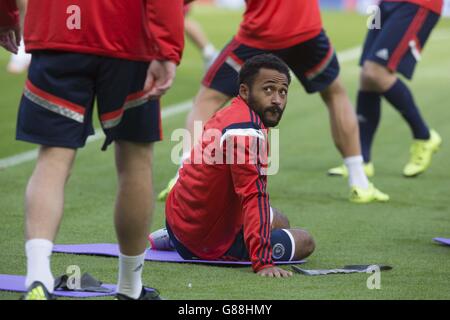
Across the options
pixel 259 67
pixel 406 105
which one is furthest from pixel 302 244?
pixel 406 105

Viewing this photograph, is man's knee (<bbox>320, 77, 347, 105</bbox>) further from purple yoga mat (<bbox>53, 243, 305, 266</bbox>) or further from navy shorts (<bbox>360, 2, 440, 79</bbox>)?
purple yoga mat (<bbox>53, 243, 305, 266</bbox>)

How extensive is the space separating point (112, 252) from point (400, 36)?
13.4ft

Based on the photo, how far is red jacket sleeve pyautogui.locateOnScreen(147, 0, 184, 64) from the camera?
4.84 meters

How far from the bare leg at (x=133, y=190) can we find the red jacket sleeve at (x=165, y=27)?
0.42 metres

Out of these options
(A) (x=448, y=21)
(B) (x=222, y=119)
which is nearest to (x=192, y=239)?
(B) (x=222, y=119)

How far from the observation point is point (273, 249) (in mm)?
6176

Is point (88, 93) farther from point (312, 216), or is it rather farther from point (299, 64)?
point (299, 64)

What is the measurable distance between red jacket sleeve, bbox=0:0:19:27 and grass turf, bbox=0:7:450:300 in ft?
3.88

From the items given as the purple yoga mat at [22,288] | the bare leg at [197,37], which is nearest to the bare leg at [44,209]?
the purple yoga mat at [22,288]

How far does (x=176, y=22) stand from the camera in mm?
4887

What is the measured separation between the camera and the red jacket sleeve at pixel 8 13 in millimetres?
5320

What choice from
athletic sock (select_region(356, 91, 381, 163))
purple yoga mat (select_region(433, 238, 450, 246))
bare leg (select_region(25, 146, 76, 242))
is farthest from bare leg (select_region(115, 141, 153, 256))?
athletic sock (select_region(356, 91, 381, 163))
